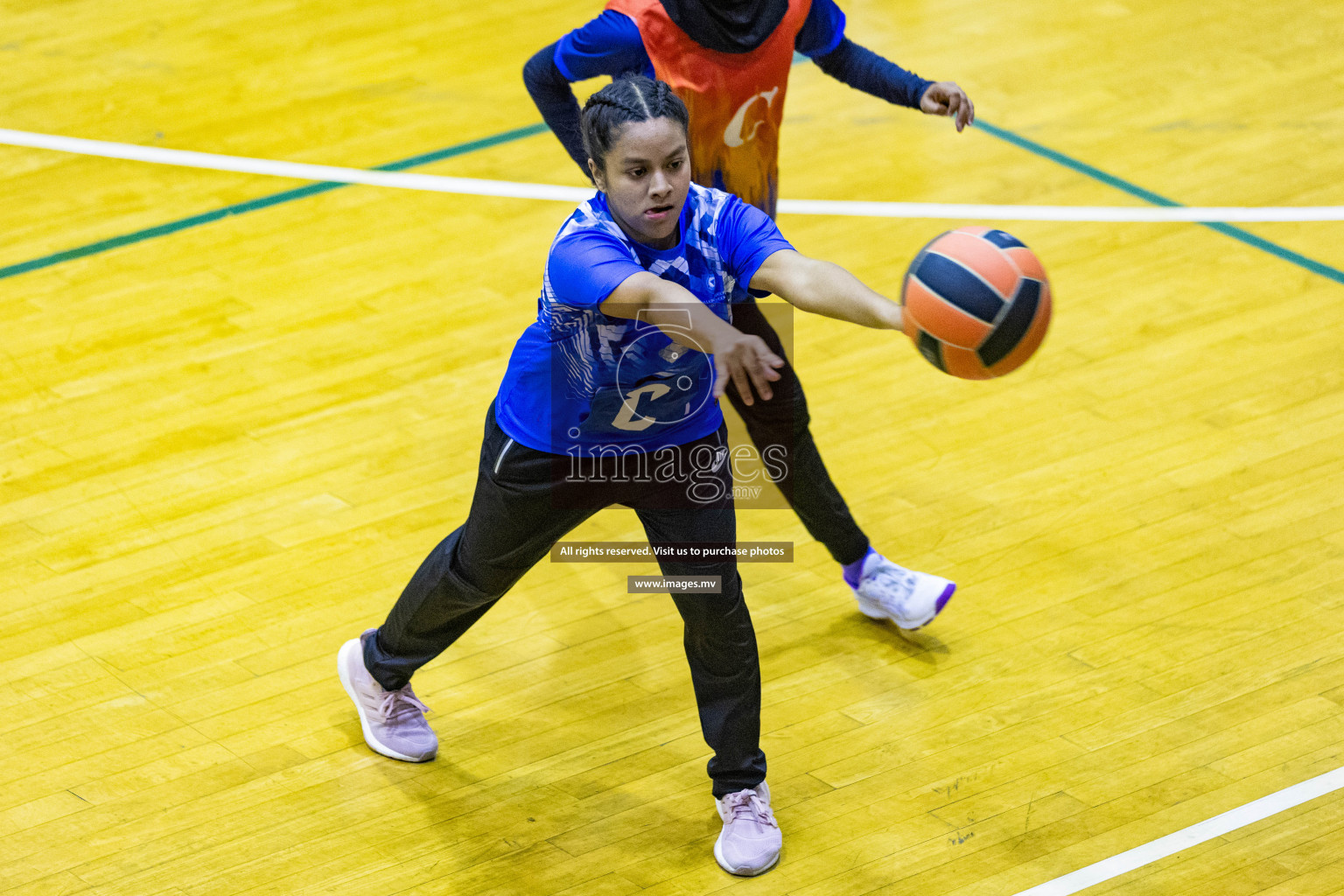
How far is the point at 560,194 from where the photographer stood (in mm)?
6359

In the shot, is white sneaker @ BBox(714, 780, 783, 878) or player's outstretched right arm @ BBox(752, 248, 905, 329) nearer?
player's outstretched right arm @ BBox(752, 248, 905, 329)

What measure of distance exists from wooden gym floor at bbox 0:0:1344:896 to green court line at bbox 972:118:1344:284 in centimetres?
6

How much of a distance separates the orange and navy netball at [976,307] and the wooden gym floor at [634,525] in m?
1.27

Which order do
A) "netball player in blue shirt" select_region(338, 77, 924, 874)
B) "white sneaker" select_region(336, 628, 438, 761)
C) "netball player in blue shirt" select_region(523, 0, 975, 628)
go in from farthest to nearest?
"white sneaker" select_region(336, 628, 438, 761)
"netball player in blue shirt" select_region(523, 0, 975, 628)
"netball player in blue shirt" select_region(338, 77, 924, 874)

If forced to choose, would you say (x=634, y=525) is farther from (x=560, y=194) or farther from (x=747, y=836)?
(x=560, y=194)

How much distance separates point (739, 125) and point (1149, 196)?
3094mm

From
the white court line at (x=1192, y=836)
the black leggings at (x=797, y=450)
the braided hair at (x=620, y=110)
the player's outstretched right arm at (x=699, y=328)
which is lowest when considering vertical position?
the white court line at (x=1192, y=836)

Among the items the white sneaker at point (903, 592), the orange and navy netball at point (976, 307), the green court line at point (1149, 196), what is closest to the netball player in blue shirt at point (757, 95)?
the white sneaker at point (903, 592)

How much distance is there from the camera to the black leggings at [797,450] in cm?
385

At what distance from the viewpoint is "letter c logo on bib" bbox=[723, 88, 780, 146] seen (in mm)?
3684

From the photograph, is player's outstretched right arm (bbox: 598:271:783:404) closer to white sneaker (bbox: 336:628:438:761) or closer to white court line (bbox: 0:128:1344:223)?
white sneaker (bbox: 336:628:438:761)

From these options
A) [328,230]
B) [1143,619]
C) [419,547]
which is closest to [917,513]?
[1143,619]

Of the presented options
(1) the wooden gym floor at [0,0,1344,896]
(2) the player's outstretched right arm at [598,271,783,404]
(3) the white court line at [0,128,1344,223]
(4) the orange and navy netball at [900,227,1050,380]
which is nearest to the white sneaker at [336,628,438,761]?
(1) the wooden gym floor at [0,0,1344,896]

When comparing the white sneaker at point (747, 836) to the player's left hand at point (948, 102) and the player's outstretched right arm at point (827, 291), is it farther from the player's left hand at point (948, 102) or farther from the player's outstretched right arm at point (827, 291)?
the player's left hand at point (948, 102)
